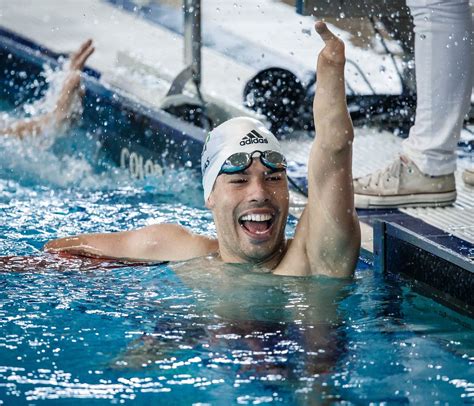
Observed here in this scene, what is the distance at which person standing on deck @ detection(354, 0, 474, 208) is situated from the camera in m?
4.59

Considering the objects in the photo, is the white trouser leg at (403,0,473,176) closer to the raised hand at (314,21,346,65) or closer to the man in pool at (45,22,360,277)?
the man in pool at (45,22,360,277)

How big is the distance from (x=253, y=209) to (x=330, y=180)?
11.6 inches

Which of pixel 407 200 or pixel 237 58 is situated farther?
pixel 237 58

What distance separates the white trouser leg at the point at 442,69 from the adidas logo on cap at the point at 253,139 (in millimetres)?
1257

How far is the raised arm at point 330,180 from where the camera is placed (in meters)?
3.18

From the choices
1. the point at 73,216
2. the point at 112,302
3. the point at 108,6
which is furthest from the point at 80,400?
the point at 108,6

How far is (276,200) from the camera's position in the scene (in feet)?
11.2

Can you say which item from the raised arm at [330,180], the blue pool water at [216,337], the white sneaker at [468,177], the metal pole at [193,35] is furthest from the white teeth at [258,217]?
the metal pole at [193,35]

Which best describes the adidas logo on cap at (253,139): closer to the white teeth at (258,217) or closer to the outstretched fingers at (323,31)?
the white teeth at (258,217)

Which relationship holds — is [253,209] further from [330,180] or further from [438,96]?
[438,96]

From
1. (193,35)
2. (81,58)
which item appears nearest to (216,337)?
(81,58)

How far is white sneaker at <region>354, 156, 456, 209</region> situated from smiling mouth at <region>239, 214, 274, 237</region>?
4.50 ft

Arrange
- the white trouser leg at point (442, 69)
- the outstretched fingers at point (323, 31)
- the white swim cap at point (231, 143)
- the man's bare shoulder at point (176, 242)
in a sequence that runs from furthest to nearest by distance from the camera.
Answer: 1. the white trouser leg at point (442, 69)
2. the man's bare shoulder at point (176, 242)
3. the white swim cap at point (231, 143)
4. the outstretched fingers at point (323, 31)

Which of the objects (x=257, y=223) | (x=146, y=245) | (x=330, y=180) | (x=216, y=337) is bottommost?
(x=216, y=337)
